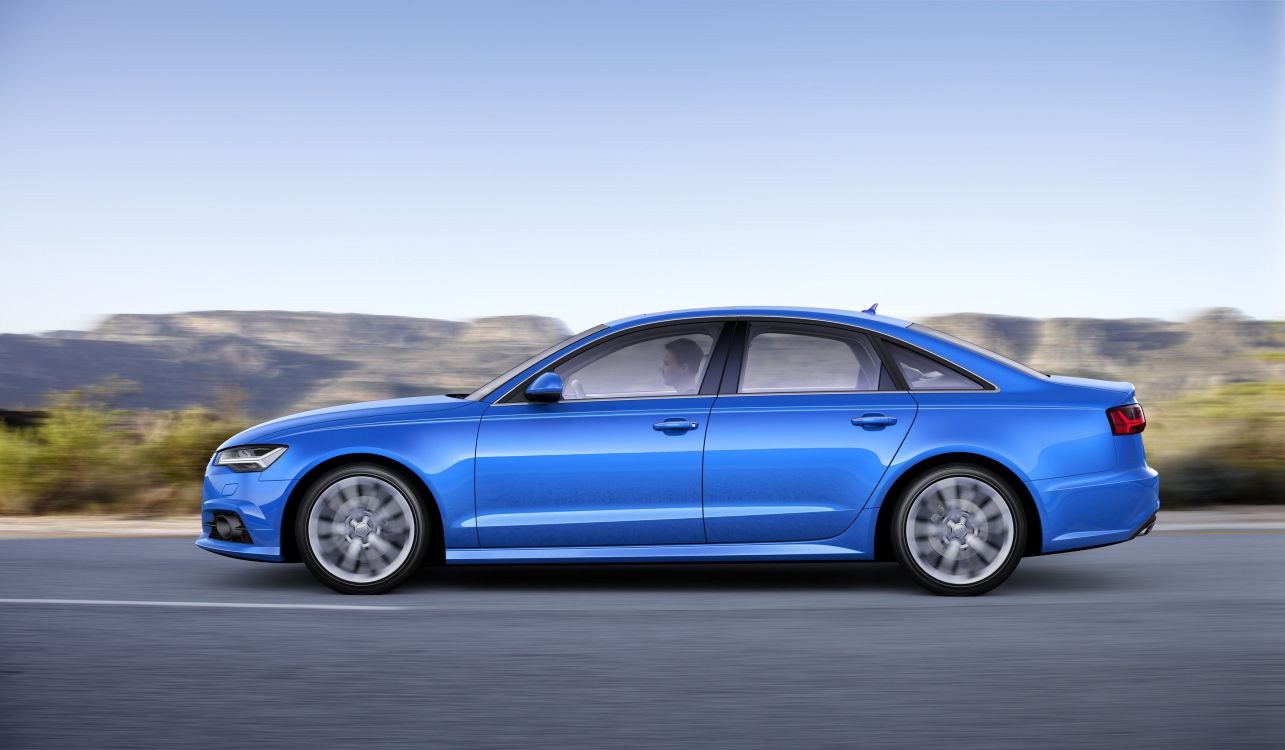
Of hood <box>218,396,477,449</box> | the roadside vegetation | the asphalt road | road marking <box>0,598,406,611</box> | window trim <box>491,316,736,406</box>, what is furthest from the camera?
the roadside vegetation

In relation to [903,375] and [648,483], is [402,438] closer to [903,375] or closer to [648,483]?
[648,483]

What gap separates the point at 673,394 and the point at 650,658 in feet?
6.37

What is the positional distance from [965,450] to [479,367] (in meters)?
16.2

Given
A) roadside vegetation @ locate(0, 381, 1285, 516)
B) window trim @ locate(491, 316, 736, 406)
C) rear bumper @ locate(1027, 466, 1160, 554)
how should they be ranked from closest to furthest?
rear bumper @ locate(1027, 466, 1160, 554) < window trim @ locate(491, 316, 736, 406) < roadside vegetation @ locate(0, 381, 1285, 516)

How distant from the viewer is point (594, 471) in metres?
7.31

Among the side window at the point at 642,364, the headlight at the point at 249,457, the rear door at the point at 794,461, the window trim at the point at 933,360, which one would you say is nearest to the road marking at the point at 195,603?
the headlight at the point at 249,457

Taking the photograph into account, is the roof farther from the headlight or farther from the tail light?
the headlight

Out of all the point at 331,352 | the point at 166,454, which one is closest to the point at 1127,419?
the point at 166,454

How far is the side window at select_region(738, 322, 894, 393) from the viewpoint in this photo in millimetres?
7527

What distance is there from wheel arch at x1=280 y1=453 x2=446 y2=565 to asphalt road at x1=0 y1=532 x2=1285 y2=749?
26 centimetres

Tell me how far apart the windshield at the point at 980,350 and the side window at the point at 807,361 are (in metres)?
0.41

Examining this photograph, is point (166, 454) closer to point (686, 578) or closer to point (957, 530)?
point (686, 578)

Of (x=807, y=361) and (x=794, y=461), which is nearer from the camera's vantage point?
(x=794, y=461)

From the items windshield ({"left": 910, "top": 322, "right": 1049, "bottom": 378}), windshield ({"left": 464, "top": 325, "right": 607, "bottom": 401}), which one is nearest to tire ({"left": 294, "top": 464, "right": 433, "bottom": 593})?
windshield ({"left": 464, "top": 325, "right": 607, "bottom": 401})
